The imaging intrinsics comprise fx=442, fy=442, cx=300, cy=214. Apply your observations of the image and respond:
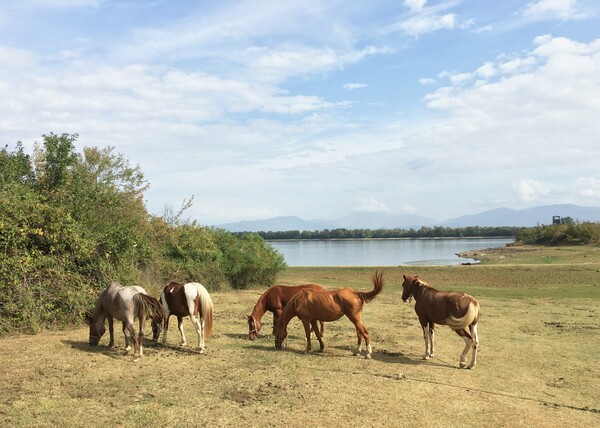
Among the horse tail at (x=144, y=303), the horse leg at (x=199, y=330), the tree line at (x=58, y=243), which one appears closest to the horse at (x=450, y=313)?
the horse leg at (x=199, y=330)

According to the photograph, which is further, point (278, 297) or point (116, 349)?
point (278, 297)

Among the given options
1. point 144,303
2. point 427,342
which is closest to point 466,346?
point 427,342

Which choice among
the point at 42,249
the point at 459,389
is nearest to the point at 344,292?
the point at 459,389

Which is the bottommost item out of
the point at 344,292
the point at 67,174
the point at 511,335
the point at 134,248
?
the point at 511,335

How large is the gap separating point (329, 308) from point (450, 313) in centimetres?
255

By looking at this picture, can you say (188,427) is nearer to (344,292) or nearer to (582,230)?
(344,292)

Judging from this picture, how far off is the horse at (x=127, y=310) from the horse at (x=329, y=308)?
110 inches

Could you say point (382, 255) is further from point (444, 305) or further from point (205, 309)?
point (205, 309)

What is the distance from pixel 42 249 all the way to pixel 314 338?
7.52 m

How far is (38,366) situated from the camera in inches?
310

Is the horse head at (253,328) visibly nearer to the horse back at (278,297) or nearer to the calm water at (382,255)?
the horse back at (278,297)

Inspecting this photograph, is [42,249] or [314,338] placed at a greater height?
[42,249]

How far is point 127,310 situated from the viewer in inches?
356

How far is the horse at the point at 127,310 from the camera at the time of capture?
29.5ft
